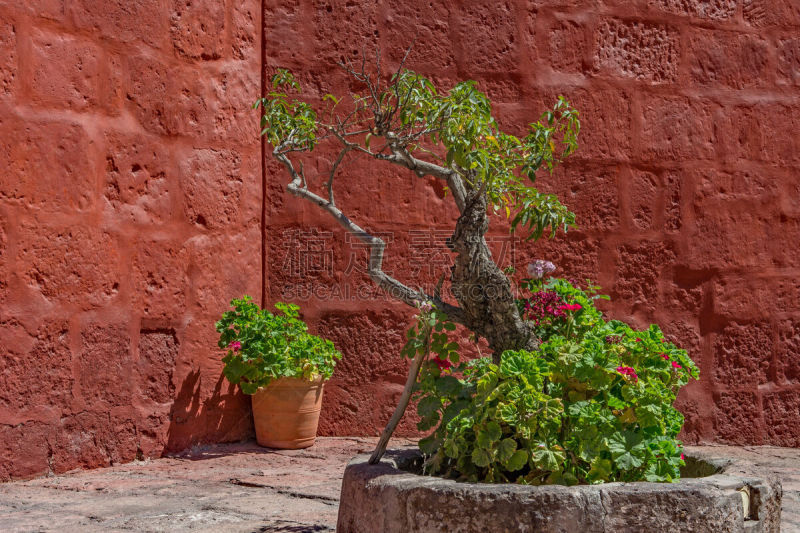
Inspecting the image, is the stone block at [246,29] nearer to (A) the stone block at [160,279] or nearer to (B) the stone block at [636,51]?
(A) the stone block at [160,279]

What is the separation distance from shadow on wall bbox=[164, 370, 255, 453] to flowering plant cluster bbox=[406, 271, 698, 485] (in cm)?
205

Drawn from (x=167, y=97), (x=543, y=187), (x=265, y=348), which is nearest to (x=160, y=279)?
(x=265, y=348)

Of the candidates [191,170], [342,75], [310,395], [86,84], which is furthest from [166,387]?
[342,75]

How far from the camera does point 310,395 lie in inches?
169

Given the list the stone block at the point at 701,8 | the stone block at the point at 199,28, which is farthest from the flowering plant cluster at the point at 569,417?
the stone block at the point at 701,8

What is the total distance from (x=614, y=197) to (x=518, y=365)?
8.34ft

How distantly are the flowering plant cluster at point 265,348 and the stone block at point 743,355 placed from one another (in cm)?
202

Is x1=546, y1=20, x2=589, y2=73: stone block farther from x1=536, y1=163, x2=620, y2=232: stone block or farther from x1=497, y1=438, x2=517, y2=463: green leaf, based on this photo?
x1=497, y1=438, x2=517, y2=463: green leaf

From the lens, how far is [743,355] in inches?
182

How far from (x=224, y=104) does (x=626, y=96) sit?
6.84 feet

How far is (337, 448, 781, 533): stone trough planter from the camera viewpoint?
199 centimetres

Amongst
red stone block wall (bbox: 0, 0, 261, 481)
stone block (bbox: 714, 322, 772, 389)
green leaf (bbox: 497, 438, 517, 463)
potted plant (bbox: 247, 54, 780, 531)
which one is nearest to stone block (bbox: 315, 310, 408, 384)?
red stone block wall (bbox: 0, 0, 261, 481)

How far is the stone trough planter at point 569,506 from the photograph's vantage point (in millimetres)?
1994

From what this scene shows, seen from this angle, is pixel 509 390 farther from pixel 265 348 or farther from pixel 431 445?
pixel 265 348
